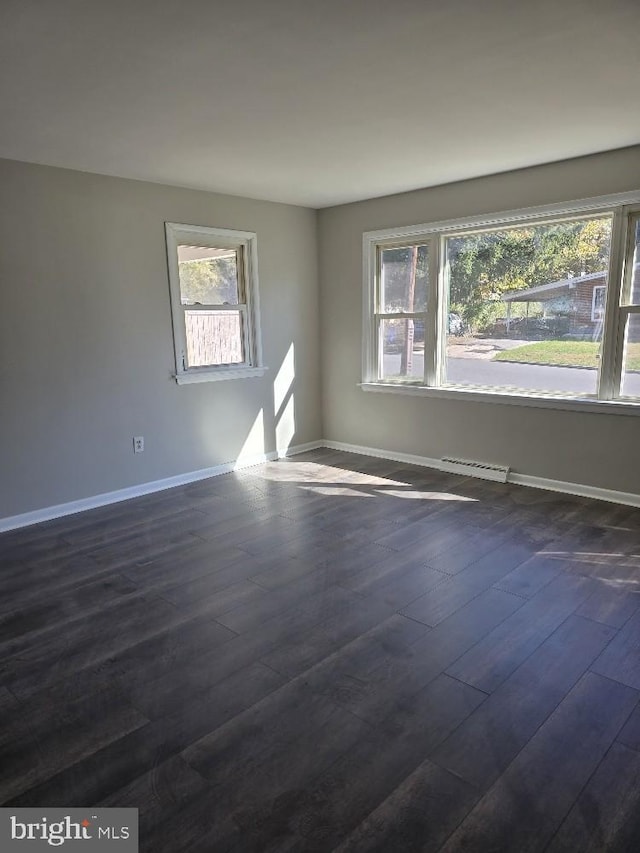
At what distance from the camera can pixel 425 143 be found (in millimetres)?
3447

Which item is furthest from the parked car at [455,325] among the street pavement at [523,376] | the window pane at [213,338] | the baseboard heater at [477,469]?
the window pane at [213,338]

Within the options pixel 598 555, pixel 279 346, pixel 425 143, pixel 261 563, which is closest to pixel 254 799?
pixel 261 563

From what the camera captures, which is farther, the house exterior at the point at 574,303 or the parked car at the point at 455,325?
the parked car at the point at 455,325

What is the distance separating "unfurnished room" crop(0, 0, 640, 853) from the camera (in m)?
1.79

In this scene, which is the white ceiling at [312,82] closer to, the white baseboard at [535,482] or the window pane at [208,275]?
the window pane at [208,275]

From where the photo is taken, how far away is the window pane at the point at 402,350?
515cm

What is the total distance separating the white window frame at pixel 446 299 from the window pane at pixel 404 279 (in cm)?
6

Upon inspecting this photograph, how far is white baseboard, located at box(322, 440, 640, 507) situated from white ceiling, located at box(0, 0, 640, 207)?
7.85 feet

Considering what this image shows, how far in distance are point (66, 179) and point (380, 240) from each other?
8.91 ft

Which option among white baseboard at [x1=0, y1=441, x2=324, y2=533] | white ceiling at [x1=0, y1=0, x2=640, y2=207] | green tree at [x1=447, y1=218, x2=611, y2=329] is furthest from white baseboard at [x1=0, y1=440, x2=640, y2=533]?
white ceiling at [x1=0, y1=0, x2=640, y2=207]

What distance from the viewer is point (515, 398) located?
4500mm

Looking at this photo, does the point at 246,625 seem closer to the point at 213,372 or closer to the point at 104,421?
the point at 104,421

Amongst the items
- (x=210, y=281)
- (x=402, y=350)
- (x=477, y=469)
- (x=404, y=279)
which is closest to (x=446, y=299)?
(x=404, y=279)

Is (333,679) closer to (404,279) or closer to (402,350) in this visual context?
(402,350)
